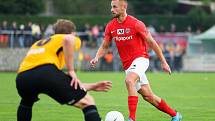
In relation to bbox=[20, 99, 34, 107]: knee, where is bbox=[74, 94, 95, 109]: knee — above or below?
above

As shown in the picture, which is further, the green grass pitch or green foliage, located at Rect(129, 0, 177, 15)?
green foliage, located at Rect(129, 0, 177, 15)

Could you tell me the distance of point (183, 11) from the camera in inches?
2569

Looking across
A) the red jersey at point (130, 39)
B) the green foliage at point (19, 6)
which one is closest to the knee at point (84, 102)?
the red jersey at point (130, 39)

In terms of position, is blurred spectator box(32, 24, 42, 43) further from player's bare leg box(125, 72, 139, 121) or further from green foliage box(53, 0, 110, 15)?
player's bare leg box(125, 72, 139, 121)

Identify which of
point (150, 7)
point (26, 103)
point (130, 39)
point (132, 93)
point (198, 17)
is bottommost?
point (150, 7)

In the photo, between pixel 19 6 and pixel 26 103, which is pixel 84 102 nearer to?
pixel 26 103

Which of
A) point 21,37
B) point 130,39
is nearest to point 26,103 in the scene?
point 130,39

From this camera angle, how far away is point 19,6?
180 feet

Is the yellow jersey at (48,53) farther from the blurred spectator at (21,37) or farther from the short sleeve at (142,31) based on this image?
the blurred spectator at (21,37)

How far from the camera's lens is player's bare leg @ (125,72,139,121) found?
13.8m

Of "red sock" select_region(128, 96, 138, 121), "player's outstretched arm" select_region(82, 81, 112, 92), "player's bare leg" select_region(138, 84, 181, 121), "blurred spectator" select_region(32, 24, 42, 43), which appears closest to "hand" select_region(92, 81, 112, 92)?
"player's outstretched arm" select_region(82, 81, 112, 92)

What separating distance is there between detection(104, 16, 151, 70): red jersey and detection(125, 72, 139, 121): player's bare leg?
43 cm

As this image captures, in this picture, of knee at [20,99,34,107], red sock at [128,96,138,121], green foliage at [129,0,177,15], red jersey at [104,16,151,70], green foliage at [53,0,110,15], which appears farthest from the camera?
green foliage at [53,0,110,15]

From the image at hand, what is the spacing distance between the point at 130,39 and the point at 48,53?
3444mm
